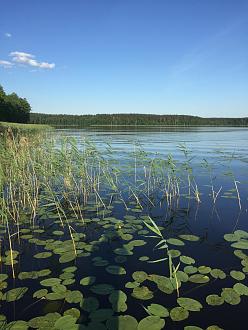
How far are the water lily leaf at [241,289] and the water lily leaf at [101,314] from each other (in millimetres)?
2057

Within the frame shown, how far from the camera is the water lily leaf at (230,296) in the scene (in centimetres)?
479

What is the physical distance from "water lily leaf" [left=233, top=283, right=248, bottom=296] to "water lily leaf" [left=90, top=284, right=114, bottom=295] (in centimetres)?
199

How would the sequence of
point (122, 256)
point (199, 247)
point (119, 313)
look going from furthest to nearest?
point (199, 247)
point (122, 256)
point (119, 313)

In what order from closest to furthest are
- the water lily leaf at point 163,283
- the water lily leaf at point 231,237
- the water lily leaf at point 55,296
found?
1. the water lily leaf at point 55,296
2. the water lily leaf at point 163,283
3. the water lily leaf at point 231,237

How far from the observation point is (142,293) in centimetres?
499

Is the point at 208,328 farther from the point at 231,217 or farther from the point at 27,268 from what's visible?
the point at 231,217

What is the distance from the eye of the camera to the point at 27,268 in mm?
6020

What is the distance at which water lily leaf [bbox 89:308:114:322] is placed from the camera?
426 centimetres

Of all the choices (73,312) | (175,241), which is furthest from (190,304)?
(175,241)

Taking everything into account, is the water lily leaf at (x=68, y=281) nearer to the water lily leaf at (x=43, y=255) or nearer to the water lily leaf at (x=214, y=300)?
the water lily leaf at (x=43, y=255)

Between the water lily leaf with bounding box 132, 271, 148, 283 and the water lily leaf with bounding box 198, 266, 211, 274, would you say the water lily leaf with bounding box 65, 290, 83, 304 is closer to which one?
the water lily leaf with bounding box 132, 271, 148, 283

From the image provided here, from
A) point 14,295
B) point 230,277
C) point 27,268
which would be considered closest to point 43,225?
point 27,268

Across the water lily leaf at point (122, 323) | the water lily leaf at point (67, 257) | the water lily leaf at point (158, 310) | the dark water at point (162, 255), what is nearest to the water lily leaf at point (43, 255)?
the dark water at point (162, 255)

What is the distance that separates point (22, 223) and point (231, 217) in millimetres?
6007
